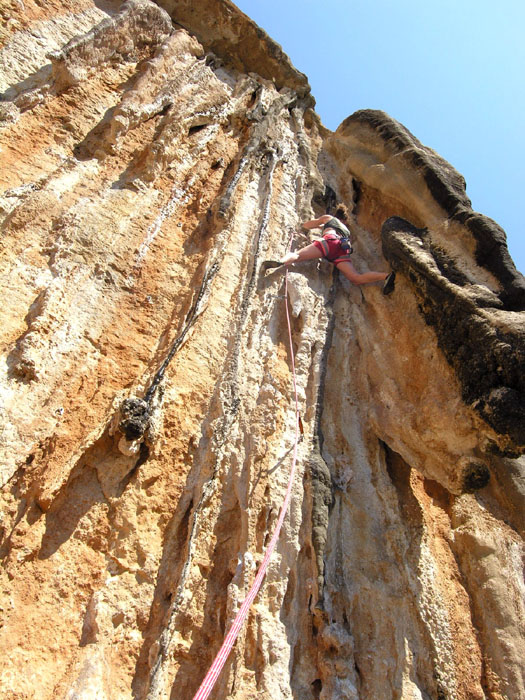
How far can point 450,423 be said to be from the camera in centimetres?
309

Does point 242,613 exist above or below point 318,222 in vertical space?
below

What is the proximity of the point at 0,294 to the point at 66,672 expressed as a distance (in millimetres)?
2232

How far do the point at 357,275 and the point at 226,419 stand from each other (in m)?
2.26

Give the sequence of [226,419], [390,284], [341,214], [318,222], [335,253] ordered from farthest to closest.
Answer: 1. [341,214]
2. [318,222]
3. [335,253]
4. [390,284]
5. [226,419]

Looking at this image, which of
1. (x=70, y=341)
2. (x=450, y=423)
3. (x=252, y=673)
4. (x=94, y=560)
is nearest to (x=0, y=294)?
(x=70, y=341)

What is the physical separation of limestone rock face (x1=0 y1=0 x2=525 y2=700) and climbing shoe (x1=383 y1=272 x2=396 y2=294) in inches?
4.6

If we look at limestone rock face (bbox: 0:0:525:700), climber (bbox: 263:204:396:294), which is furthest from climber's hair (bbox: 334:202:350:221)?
climber (bbox: 263:204:396:294)

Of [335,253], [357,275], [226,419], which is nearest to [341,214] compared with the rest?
[335,253]

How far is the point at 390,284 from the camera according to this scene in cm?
427

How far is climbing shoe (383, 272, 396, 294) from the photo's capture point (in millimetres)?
4246

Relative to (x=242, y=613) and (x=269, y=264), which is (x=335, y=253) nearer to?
(x=269, y=264)

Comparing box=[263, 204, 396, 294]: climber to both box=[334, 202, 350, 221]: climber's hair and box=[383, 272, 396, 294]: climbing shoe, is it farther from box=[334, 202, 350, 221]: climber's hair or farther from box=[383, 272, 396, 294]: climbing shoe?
box=[334, 202, 350, 221]: climber's hair

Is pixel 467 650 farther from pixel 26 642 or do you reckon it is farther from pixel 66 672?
pixel 26 642

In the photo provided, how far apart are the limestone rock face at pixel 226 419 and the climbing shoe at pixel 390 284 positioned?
12cm
